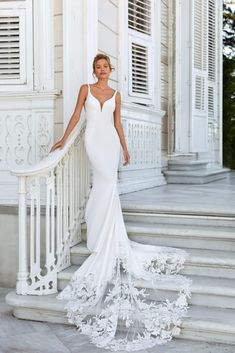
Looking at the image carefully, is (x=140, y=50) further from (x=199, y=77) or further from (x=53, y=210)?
(x=53, y=210)

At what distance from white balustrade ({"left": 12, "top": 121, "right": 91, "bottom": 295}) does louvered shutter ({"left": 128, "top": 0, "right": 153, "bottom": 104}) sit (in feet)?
5.24

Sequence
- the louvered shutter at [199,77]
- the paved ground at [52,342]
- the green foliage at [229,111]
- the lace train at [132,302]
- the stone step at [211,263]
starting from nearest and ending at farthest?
the paved ground at [52,342]
the lace train at [132,302]
the stone step at [211,263]
the louvered shutter at [199,77]
the green foliage at [229,111]

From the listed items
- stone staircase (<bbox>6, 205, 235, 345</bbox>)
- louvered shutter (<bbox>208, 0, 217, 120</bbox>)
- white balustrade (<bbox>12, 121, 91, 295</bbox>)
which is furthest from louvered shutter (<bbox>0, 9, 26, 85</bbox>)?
louvered shutter (<bbox>208, 0, 217, 120</bbox>)

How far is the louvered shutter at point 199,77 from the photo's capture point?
668 cm

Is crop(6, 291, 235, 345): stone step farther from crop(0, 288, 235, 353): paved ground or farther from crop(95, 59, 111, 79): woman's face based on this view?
crop(95, 59, 111, 79): woman's face

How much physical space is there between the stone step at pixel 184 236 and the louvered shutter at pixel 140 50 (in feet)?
6.06

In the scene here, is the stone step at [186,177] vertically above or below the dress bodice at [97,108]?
below

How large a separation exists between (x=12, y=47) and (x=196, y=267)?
2.32m

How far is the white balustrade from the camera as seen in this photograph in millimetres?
3102

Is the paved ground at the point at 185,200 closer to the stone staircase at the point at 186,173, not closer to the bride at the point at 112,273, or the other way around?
the bride at the point at 112,273

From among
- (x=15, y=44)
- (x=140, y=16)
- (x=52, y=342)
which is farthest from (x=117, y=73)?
(x=52, y=342)

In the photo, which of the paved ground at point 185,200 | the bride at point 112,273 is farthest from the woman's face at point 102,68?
the paved ground at point 185,200

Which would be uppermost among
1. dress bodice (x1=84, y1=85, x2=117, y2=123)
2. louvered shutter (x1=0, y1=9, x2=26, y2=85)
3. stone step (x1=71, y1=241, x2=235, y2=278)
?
louvered shutter (x1=0, y1=9, x2=26, y2=85)

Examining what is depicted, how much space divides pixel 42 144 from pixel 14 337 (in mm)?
1614
